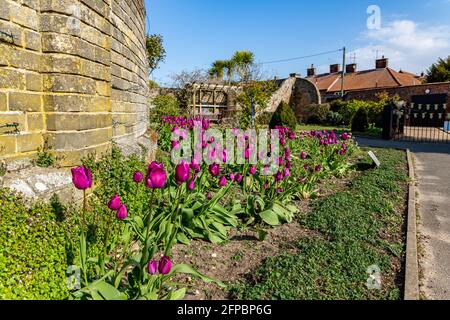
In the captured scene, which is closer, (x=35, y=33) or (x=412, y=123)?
(x=35, y=33)

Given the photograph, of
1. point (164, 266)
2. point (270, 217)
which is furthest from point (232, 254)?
point (164, 266)

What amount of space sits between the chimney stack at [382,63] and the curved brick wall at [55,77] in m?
36.1

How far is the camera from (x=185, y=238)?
123 inches

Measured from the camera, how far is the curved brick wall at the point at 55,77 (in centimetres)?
234

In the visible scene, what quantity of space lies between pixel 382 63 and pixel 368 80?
3791mm

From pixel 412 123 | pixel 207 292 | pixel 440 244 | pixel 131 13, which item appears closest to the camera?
pixel 207 292

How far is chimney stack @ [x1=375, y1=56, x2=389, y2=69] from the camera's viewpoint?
1324 inches

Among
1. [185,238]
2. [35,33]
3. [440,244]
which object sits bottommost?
[440,244]

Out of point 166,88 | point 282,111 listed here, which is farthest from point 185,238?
point 166,88

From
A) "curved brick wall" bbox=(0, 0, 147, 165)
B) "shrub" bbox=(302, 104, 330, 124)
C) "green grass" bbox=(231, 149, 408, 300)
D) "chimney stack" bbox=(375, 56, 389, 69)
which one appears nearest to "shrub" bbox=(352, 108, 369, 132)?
"shrub" bbox=(302, 104, 330, 124)

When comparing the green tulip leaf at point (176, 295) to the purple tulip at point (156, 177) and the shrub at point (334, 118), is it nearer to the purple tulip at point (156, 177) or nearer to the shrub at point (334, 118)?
the purple tulip at point (156, 177)

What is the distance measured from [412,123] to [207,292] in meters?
24.7

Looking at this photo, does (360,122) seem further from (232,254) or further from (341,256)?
(232,254)

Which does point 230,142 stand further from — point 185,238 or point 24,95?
point 24,95
